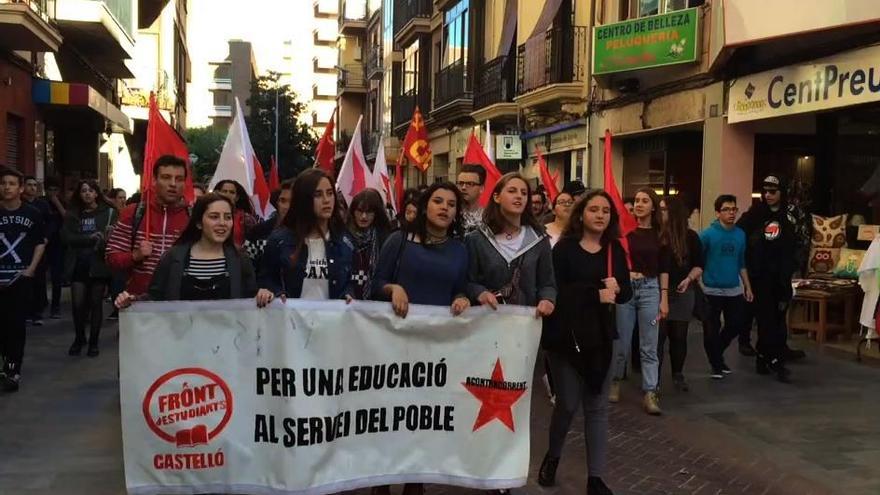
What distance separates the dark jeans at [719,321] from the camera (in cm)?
843

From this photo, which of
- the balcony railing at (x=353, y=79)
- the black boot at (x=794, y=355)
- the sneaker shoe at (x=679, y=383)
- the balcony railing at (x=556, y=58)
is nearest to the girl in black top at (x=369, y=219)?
the sneaker shoe at (x=679, y=383)

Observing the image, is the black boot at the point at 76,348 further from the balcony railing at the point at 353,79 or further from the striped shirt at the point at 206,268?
the balcony railing at the point at 353,79

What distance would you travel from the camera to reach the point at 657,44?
14.4 metres

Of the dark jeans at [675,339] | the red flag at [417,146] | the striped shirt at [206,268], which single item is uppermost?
the red flag at [417,146]

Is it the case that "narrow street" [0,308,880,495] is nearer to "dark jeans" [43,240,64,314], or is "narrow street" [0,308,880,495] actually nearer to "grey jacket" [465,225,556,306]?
"grey jacket" [465,225,556,306]

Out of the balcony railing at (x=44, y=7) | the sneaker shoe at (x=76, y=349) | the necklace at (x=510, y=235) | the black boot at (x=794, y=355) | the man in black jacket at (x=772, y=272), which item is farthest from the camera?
the balcony railing at (x=44, y=7)

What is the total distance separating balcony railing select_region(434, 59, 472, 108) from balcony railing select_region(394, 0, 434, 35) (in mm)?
3427

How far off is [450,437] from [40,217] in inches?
189

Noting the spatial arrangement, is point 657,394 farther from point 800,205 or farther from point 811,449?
point 800,205

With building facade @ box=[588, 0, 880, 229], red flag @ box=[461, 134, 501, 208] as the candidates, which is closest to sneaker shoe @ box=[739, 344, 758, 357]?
building facade @ box=[588, 0, 880, 229]

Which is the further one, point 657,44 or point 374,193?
point 657,44

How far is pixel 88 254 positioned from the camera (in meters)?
8.98

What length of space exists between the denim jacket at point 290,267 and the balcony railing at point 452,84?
22.1 metres

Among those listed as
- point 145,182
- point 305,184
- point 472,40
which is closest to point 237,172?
point 145,182
